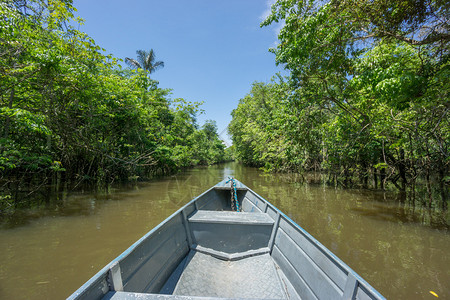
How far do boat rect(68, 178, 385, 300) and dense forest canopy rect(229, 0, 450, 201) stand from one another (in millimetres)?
5132

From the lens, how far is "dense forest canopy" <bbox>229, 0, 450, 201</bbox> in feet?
17.9

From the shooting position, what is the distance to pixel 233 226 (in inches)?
153

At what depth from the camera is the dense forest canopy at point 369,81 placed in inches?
214

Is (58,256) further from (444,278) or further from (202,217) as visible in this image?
(444,278)

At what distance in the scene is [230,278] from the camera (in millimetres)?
3080

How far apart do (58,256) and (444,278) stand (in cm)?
732

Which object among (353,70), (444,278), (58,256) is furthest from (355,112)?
(58,256)

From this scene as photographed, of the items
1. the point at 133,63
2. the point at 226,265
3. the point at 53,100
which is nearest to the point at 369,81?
the point at 226,265

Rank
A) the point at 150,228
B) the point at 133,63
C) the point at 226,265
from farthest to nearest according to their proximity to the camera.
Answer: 1. the point at 133,63
2. the point at 150,228
3. the point at 226,265

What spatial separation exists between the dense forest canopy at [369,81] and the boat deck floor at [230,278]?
5556 mm

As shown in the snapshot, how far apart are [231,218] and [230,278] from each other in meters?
1.15

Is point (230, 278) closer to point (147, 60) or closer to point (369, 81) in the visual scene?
point (369, 81)

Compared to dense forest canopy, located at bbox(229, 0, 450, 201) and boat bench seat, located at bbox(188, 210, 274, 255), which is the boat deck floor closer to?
boat bench seat, located at bbox(188, 210, 274, 255)

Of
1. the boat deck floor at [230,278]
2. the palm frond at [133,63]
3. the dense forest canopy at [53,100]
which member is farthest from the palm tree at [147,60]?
the boat deck floor at [230,278]
